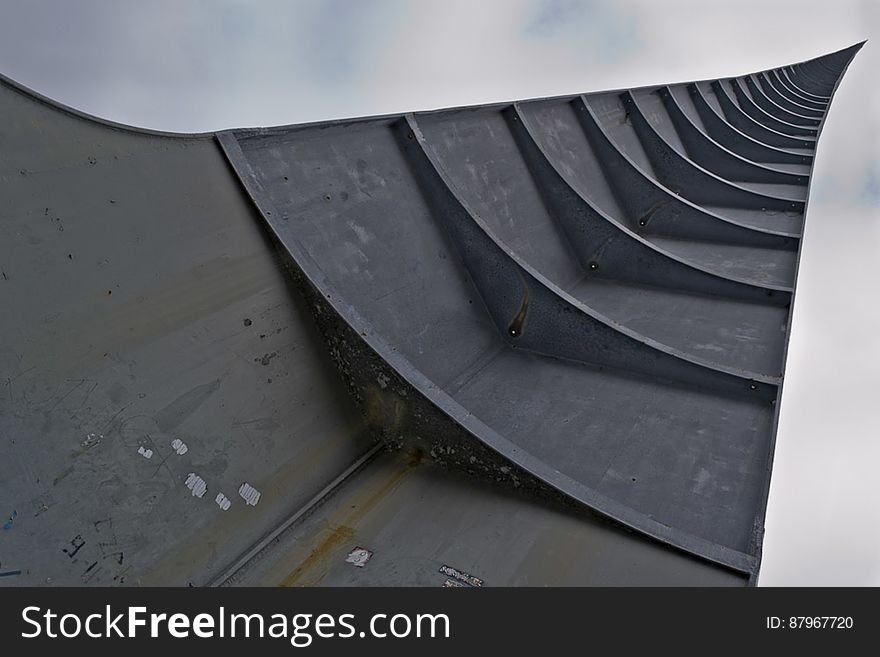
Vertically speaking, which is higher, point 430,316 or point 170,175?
point 430,316

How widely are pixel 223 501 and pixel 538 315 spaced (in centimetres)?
236

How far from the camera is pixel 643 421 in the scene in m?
3.18

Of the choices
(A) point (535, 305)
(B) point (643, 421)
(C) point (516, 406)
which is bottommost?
(C) point (516, 406)

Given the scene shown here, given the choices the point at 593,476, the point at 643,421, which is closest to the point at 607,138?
the point at 643,421

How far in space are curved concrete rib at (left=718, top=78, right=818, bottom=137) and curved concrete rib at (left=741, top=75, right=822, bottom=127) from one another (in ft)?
3.31

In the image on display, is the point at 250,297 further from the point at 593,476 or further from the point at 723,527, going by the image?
the point at 723,527

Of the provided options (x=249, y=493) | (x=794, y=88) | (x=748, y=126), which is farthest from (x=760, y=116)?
(x=249, y=493)

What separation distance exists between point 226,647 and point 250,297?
1.48 metres

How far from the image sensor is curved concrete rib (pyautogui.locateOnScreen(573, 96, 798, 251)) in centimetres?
616

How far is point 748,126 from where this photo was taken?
40.8 ft

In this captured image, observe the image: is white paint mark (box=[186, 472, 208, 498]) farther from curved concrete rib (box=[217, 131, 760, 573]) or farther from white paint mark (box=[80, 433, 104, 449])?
curved concrete rib (box=[217, 131, 760, 573])

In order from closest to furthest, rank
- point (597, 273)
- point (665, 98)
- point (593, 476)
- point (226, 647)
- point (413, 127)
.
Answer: point (226, 647), point (593, 476), point (413, 127), point (597, 273), point (665, 98)

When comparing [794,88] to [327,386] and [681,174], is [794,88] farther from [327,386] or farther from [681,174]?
[327,386]

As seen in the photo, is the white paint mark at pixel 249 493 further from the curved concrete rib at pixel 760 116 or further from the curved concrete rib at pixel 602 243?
the curved concrete rib at pixel 760 116
